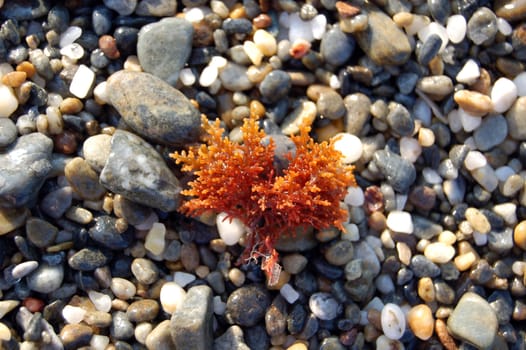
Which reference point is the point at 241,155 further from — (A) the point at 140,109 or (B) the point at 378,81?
(B) the point at 378,81

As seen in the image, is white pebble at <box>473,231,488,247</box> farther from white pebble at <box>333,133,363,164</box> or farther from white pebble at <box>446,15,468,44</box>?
white pebble at <box>446,15,468,44</box>

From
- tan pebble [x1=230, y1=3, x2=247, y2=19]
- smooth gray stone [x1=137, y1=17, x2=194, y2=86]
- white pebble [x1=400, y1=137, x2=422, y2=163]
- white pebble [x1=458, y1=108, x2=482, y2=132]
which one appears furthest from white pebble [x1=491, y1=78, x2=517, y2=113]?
smooth gray stone [x1=137, y1=17, x2=194, y2=86]

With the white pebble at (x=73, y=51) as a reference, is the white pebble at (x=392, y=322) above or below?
below

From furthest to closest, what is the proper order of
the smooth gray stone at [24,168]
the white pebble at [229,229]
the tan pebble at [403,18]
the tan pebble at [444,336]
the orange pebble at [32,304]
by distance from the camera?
the tan pebble at [403,18] → the tan pebble at [444,336] → the white pebble at [229,229] → the orange pebble at [32,304] → the smooth gray stone at [24,168]

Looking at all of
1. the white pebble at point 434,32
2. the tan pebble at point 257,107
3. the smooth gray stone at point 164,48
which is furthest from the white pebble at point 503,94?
the smooth gray stone at point 164,48

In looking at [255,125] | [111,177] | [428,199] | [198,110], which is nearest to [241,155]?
[255,125]

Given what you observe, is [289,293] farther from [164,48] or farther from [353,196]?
[164,48]

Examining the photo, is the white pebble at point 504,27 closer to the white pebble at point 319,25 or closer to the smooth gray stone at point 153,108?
the white pebble at point 319,25
